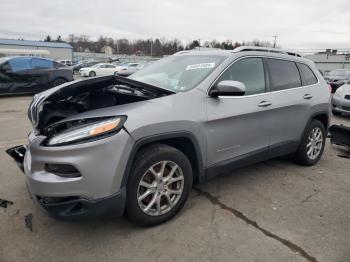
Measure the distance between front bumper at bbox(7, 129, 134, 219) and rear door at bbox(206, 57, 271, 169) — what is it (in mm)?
1046

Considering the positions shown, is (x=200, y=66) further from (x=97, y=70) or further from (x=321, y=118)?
(x=97, y=70)

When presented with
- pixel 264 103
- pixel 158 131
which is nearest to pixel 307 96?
pixel 264 103

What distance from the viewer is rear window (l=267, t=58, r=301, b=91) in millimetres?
4043

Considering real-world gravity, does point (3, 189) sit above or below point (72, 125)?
below

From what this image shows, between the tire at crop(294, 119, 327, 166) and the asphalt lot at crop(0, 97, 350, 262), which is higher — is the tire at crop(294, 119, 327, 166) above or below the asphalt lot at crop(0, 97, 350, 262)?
above

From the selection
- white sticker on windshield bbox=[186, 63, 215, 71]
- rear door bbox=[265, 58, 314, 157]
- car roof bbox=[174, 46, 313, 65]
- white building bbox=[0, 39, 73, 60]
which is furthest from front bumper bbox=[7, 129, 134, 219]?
white building bbox=[0, 39, 73, 60]

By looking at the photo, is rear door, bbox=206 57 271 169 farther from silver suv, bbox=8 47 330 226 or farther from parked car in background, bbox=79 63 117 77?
parked car in background, bbox=79 63 117 77

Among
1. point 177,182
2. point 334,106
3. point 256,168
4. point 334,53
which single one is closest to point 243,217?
point 177,182

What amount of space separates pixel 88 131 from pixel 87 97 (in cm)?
73

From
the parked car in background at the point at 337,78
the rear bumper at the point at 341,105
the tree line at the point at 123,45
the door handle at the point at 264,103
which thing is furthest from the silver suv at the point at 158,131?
the tree line at the point at 123,45

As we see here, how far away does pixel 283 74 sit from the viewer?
4.23 meters

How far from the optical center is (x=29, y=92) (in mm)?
12195

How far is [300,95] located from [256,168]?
4.00ft

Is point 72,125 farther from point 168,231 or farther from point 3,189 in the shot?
point 3,189
